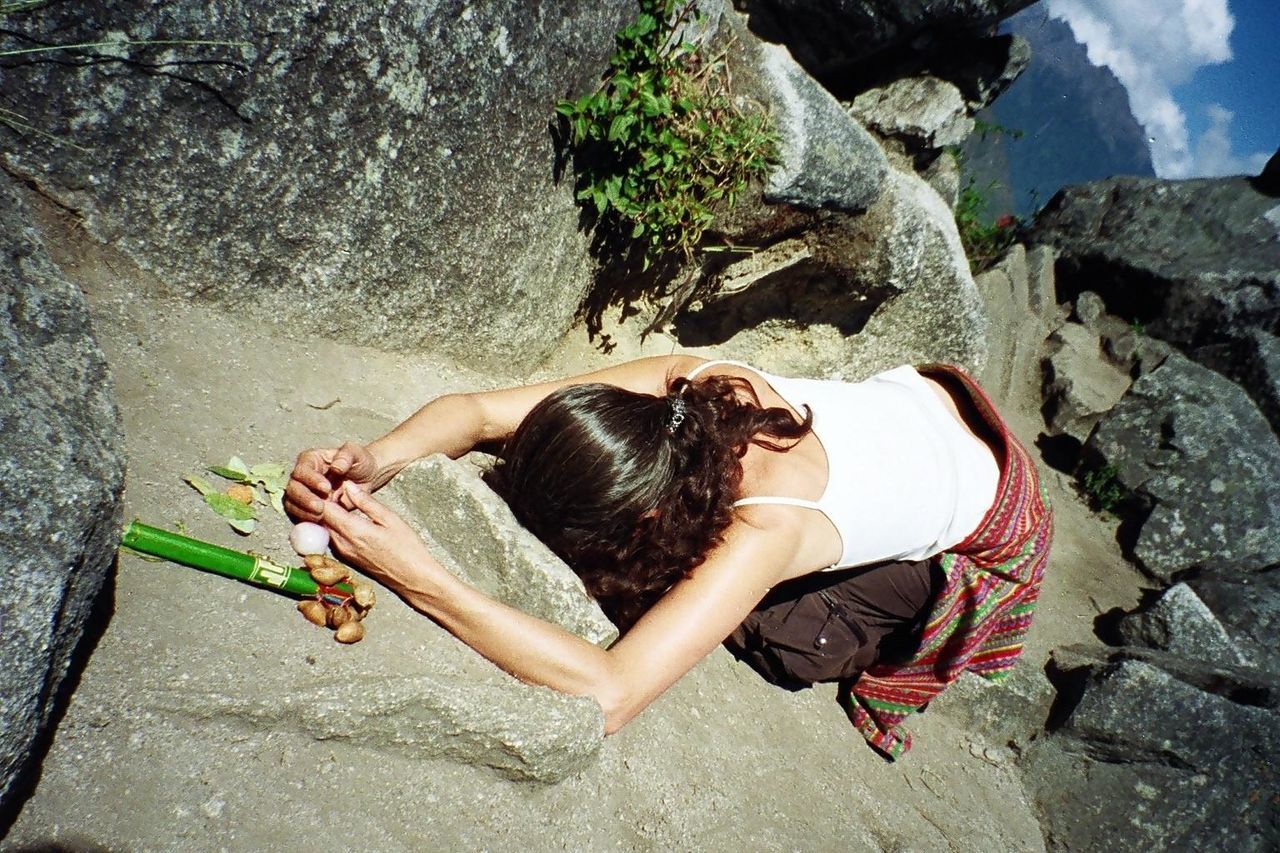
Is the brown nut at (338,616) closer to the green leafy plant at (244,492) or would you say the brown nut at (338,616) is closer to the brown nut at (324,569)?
the brown nut at (324,569)

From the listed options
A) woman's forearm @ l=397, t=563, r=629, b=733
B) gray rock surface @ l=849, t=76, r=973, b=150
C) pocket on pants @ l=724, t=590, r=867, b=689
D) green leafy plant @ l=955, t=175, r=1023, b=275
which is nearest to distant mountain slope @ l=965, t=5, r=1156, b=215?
green leafy plant @ l=955, t=175, r=1023, b=275

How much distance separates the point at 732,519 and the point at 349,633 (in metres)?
1.19

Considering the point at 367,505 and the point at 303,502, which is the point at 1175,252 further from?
the point at 303,502

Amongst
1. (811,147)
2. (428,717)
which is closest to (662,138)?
(811,147)

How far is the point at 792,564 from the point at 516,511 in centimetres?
93

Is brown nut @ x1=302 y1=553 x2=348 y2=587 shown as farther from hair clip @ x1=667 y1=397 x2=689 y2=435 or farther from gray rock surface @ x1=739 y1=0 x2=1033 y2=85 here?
gray rock surface @ x1=739 y1=0 x2=1033 y2=85

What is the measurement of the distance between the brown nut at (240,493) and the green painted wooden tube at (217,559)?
0.66 feet

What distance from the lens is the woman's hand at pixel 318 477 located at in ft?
7.51

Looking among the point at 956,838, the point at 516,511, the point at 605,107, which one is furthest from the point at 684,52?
the point at 956,838

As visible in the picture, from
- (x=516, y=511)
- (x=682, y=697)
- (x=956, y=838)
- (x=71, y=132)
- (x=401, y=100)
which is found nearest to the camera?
(x=71, y=132)

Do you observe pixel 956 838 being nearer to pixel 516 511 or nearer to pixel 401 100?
pixel 516 511

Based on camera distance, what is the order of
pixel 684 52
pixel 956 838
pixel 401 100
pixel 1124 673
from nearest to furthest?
pixel 401 100 → pixel 956 838 → pixel 684 52 → pixel 1124 673

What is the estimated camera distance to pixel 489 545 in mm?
2465

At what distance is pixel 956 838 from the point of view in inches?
127
